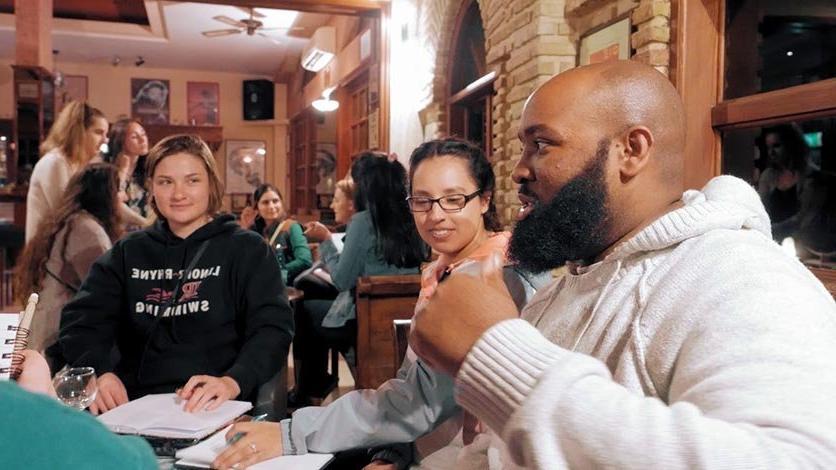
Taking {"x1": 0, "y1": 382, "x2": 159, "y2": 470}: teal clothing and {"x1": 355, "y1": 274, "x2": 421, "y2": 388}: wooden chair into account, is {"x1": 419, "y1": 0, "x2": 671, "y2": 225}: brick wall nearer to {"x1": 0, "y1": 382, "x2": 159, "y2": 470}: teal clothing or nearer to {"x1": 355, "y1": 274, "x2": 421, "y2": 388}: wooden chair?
{"x1": 355, "y1": 274, "x2": 421, "y2": 388}: wooden chair

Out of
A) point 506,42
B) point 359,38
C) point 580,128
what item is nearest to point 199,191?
point 580,128

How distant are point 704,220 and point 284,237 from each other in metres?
4.46

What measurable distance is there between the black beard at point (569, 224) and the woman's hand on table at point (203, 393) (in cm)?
88

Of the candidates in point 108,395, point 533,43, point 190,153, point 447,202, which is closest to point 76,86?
point 533,43

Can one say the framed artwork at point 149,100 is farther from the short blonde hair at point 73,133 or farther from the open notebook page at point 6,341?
the open notebook page at point 6,341

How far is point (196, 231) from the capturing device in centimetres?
217

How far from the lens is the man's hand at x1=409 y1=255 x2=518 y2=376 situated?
0.78 meters

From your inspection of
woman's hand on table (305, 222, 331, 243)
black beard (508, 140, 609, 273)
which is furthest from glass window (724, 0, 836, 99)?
woman's hand on table (305, 222, 331, 243)

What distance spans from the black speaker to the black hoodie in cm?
1120

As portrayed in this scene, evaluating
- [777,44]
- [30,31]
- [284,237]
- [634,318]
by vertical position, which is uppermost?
[30,31]

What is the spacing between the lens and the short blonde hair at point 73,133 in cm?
398

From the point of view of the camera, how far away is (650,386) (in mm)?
814

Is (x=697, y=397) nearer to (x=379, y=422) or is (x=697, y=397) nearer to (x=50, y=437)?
(x=50, y=437)

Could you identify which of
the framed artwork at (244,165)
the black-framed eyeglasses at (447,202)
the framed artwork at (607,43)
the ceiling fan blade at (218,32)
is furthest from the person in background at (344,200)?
the framed artwork at (244,165)
